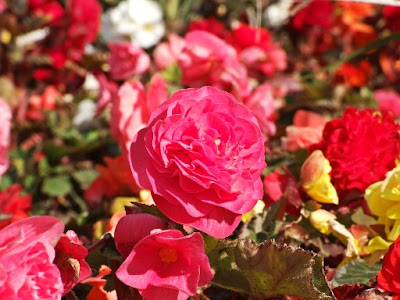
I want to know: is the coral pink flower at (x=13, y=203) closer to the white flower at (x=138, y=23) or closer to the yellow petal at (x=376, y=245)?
the yellow petal at (x=376, y=245)

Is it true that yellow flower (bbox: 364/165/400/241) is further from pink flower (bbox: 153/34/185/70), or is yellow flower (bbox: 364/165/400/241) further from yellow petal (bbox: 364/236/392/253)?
pink flower (bbox: 153/34/185/70)

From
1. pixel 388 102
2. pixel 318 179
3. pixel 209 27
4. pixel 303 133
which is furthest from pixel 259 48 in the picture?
pixel 318 179

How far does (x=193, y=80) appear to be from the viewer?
3.96ft

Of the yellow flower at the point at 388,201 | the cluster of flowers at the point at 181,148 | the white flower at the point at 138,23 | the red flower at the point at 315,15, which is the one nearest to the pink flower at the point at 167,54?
the cluster of flowers at the point at 181,148

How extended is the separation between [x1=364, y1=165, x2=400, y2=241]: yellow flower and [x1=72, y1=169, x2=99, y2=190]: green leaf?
2.39ft

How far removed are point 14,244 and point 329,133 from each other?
0.46m

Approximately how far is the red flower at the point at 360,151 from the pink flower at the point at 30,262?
0.39 metres

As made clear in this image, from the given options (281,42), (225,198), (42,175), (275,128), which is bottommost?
(281,42)

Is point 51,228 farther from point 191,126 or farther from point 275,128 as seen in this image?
point 275,128

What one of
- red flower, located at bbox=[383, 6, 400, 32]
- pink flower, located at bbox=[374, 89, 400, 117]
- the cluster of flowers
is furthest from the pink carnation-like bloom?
red flower, located at bbox=[383, 6, 400, 32]

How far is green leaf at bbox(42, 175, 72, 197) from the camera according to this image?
1412 millimetres

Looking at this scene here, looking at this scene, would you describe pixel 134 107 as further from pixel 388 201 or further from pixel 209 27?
pixel 209 27

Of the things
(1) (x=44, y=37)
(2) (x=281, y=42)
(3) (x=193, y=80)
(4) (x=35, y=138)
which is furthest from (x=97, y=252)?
(2) (x=281, y=42)

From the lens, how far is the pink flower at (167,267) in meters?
0.65
